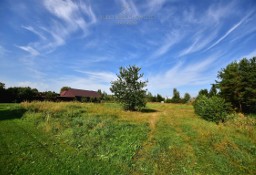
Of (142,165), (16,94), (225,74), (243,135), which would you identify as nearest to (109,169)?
(142,165)

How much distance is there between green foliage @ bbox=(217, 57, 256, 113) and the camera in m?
22.9

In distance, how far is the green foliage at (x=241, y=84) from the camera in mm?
22938

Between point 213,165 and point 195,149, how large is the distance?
4.83 ft

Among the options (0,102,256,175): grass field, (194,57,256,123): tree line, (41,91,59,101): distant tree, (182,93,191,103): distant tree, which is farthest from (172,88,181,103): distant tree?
(0,102,256,175): grass field

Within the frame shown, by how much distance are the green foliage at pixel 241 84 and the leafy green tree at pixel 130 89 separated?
495 inches

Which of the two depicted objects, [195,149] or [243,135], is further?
[243,135]

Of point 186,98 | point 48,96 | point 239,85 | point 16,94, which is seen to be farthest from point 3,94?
point 186,98

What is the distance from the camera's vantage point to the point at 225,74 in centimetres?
2584

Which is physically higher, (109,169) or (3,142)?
(3,142)

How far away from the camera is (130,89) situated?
23.7 metres

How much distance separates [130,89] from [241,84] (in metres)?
15.4

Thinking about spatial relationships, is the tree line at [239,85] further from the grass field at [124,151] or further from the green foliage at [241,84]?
the grass field at [124,151]

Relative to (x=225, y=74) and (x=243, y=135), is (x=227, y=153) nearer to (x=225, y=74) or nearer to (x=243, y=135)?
(x=243, y=135)

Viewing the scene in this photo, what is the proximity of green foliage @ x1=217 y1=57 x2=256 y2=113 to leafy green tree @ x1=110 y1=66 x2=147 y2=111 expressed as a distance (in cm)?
1259
